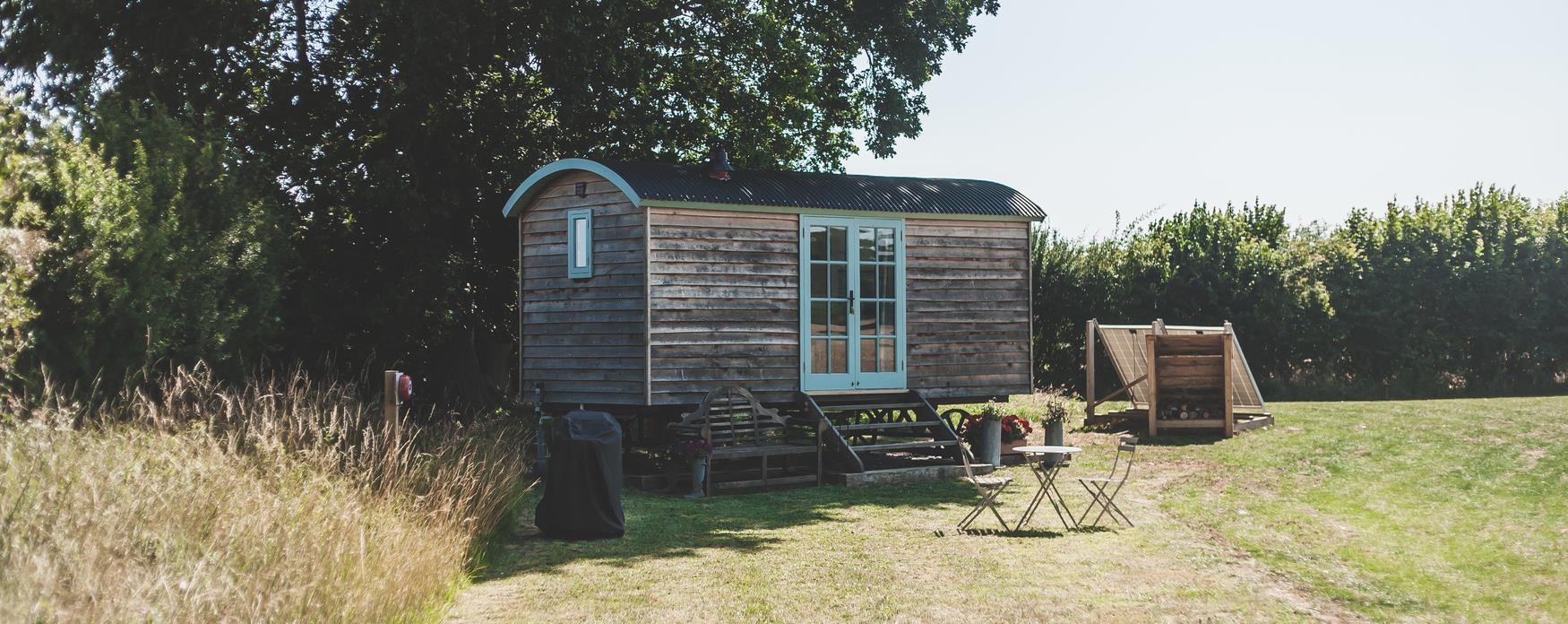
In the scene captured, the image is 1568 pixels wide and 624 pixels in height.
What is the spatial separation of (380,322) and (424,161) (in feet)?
7.57

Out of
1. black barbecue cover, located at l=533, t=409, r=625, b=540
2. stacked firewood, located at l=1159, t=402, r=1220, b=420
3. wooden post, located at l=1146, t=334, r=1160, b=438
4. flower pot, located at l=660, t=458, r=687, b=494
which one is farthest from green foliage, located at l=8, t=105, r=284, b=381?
stacked firewood, located at l=1159, t=402, r=1220, b=420

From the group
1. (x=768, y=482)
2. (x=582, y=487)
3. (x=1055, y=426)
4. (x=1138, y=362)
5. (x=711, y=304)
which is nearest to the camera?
(x=582, y=487)

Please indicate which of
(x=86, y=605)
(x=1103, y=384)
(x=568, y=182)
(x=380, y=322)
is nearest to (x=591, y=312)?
(x=568, y=182)

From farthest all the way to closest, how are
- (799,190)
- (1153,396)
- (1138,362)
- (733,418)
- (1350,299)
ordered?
(1350,299) < (1138,362) < (1153,396) < (799,190) < (733,418)

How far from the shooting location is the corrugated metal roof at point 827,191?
41.9 feet

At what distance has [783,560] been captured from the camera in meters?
8.22

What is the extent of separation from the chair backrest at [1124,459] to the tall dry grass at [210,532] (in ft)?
15.7

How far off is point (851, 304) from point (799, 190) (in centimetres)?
138

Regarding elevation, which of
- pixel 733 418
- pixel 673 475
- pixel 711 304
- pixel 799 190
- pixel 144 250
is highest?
pixel 799 190

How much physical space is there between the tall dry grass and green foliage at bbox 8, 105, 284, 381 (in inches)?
213

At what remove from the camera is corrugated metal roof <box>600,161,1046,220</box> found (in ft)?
41.9

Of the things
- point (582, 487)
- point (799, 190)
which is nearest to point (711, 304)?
point (799, 190)

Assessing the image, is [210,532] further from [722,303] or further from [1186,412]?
[1186,412]

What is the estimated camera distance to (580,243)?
13.3m
